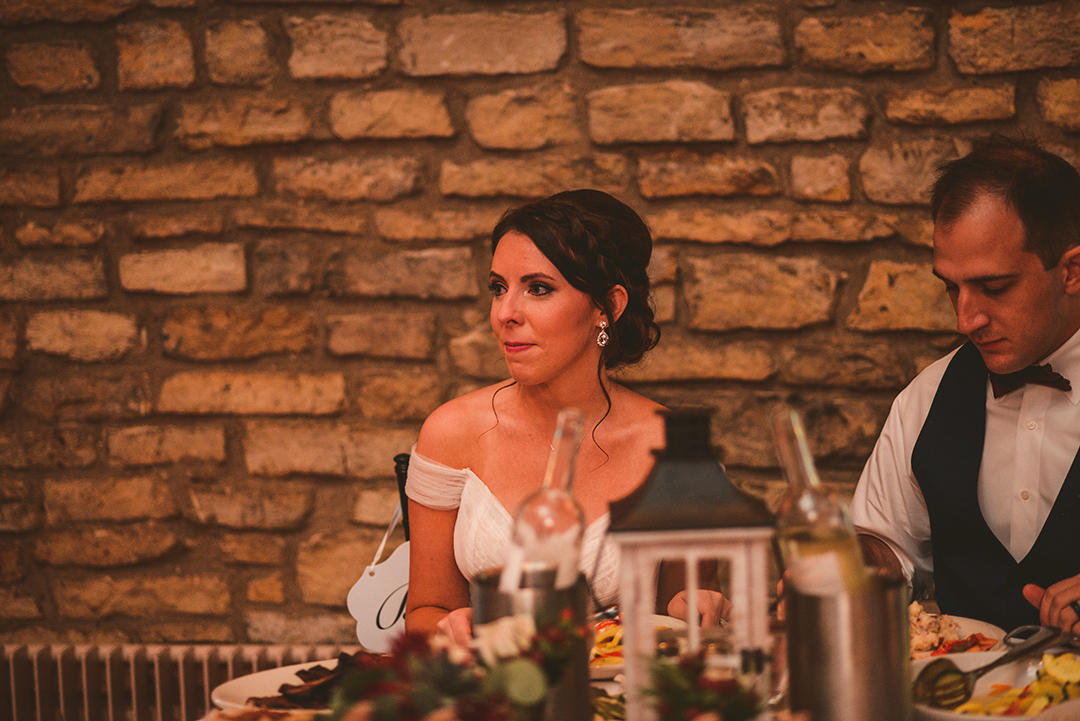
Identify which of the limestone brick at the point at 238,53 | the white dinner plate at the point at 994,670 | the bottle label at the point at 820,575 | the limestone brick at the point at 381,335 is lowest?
the white dinner plate at the point at 994,670

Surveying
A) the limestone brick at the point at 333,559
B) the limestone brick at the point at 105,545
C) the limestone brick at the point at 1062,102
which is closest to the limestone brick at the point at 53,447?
the limestone brick at the point at 105,545

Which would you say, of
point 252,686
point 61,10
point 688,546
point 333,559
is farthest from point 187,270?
point 688,546

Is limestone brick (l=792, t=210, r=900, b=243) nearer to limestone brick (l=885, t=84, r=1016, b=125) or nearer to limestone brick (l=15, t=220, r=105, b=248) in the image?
limestone brick (l=885, t=84, r=1016, b=125)

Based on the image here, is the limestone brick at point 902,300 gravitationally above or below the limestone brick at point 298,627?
above

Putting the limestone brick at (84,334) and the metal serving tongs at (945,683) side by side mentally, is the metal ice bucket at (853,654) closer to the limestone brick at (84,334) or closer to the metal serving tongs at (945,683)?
the metal serving tongs at (945,683)

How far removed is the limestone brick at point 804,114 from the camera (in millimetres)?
2391

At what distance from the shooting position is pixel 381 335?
258 centimetres

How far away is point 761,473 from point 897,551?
1.98 feet

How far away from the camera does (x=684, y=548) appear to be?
88cm

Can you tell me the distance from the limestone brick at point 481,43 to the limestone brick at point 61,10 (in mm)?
873

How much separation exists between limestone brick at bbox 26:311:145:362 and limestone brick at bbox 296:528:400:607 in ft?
2.73

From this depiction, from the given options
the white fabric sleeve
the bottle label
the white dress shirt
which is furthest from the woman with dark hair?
the bottle label

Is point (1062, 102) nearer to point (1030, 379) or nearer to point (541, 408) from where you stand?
point (1030, 379)

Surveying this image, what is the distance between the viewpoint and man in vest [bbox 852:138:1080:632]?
1.70 metres
